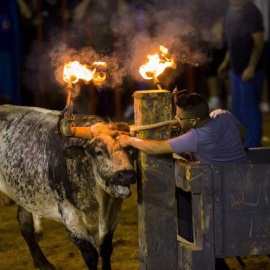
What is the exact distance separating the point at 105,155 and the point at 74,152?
10.7 inches

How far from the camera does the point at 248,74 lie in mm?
10805

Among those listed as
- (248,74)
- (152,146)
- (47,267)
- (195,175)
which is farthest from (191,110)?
(248,74)

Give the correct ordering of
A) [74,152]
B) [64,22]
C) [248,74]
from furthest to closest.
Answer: [64,22]
[248,74]
[74,152]

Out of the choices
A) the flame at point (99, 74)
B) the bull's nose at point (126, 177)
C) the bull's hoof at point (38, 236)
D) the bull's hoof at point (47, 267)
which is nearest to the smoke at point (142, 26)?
the bull's hoof at point (38, 236)

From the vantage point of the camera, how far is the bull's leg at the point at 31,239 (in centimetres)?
677

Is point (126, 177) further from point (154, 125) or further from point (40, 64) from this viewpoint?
point (40, 64)

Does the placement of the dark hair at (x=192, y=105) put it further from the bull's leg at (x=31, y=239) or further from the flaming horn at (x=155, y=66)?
the bull's leg at (x=31, y=239)

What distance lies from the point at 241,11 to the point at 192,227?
573 centimetres

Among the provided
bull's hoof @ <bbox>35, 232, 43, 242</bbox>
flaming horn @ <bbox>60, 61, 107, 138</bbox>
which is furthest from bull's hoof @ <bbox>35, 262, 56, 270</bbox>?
flaming horn @ <bbox>60, 61, 107, 138</bbox>

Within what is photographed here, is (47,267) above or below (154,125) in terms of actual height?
below

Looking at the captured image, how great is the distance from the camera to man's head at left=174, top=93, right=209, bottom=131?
559 cm

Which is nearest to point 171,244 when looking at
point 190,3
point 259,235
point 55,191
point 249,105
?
point 259,235

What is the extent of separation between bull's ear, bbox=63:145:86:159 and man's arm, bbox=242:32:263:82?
5378mm

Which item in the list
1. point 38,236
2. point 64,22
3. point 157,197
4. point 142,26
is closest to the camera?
point 157,197
